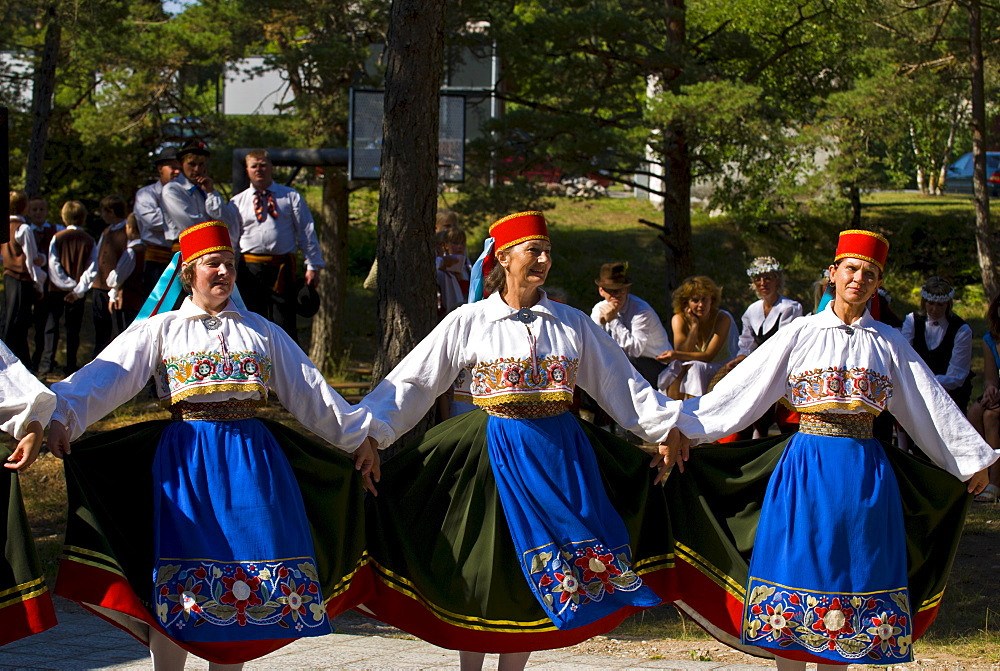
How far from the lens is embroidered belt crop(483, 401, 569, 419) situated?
4430 millimetres

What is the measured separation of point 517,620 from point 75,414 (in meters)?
Answer: 1.68

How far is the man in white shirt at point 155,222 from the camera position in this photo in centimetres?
818

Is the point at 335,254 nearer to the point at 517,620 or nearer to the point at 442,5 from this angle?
the point at 442,5

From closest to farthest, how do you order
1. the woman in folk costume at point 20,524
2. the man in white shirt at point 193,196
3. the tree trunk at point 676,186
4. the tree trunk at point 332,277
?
the woman in folk costume at point 20,524
the man in white shirt at point 193,196
the tree trunk at point 332,277
the tree trunk at point 676,186

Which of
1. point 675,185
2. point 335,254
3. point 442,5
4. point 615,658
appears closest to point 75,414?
point 615,658

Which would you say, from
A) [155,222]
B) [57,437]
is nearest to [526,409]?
[57,437]

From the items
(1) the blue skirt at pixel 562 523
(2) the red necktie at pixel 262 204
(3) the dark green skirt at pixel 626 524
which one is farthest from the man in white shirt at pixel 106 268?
(1) the blue skirt at pixel 562 523

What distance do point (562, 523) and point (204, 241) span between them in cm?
163

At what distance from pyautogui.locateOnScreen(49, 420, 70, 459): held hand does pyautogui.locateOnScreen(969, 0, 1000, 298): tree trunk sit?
14.3 m

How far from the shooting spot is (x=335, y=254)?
1326cm

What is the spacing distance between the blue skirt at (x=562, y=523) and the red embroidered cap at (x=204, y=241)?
1182 mm

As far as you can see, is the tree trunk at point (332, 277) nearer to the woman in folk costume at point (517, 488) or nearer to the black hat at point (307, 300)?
the black hat at point (307, 300)

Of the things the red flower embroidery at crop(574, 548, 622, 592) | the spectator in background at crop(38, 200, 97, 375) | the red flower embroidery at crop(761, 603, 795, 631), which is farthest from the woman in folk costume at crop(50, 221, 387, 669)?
the spectator in background at crop(38, 200, 97, 375)

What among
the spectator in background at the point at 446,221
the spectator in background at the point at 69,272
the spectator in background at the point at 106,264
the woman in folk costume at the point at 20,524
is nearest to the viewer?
the woman in folk costume at the point at 20,524
